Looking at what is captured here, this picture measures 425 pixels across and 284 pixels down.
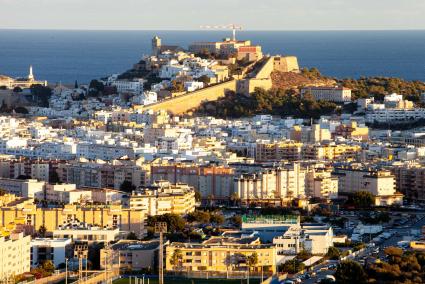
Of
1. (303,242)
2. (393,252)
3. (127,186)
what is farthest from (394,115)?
(393,252)

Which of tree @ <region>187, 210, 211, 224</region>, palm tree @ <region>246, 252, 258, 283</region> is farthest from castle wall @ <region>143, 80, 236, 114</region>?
palm tree @ <region>246, 252, 258, 283</region>

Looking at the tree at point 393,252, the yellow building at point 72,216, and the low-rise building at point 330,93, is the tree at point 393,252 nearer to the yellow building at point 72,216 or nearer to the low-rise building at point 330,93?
the yellow building at point 72,216

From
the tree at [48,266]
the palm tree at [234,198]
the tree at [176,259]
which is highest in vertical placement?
the tree at [176,259]

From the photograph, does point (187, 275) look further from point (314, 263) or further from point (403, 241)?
point (403, 241)

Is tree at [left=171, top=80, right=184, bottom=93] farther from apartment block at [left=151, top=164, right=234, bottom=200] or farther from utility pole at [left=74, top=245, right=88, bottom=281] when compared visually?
utility pole at [left=74, top=245, right=88, bottom=281]

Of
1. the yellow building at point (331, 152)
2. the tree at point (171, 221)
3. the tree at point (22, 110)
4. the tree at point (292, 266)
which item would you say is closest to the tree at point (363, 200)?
the tree at point (171, 221)

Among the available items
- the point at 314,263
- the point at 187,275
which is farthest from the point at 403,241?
the point at 187,275
